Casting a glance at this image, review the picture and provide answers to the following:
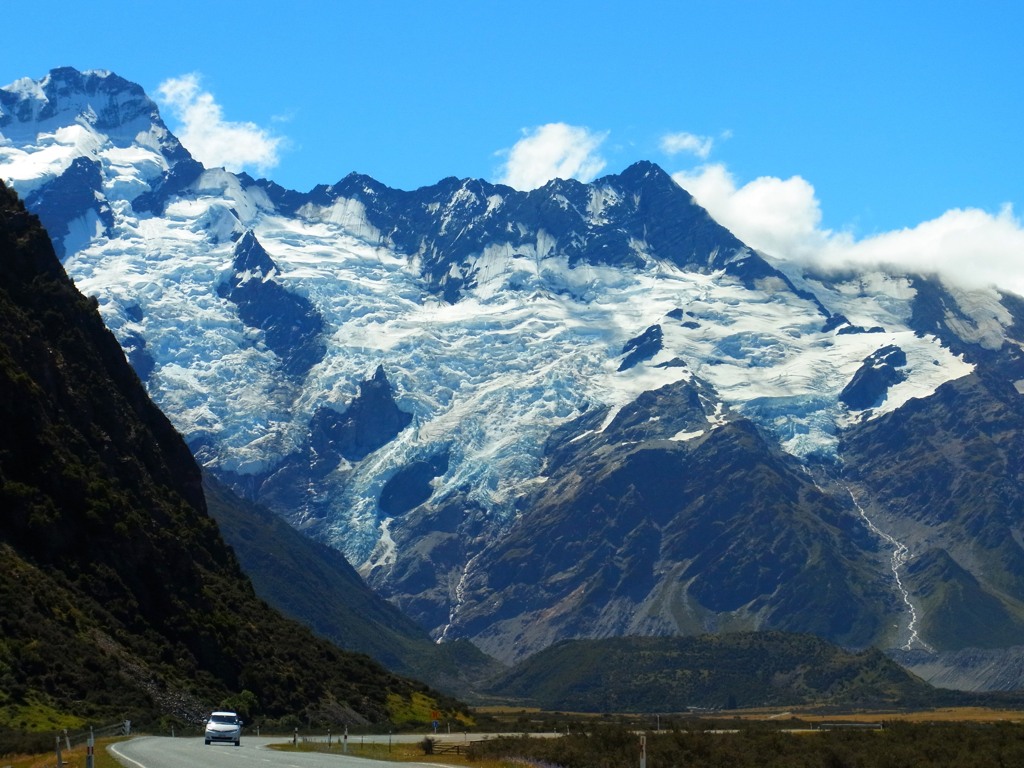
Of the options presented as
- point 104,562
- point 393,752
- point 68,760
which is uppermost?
point 104,562

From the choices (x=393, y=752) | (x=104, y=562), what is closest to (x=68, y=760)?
(x=393, y=752)

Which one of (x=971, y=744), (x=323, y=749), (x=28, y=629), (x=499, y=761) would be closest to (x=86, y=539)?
(x=28, y=629)

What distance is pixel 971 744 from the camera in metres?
100

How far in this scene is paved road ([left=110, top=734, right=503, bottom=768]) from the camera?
3007 inches

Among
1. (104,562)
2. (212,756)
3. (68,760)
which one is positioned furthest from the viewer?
(104,562)

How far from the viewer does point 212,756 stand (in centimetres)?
8312

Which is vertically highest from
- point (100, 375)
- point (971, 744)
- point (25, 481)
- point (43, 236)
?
point (43, 236)

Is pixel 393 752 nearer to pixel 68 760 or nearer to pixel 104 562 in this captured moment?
pixel 68 760

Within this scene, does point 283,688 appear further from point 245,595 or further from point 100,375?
point 100,375

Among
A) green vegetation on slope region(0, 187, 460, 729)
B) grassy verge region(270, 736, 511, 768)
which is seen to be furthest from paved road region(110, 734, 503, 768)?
green vegetation on slope region(0, 187, 460, 729)

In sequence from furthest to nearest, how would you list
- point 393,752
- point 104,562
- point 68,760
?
1. point 104,562
2. point 393,752
3. point 68,760

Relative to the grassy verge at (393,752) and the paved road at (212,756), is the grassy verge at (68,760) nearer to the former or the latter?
the paved road at (212,756)

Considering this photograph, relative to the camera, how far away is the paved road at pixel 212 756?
76.4 m

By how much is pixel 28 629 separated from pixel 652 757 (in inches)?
2011
